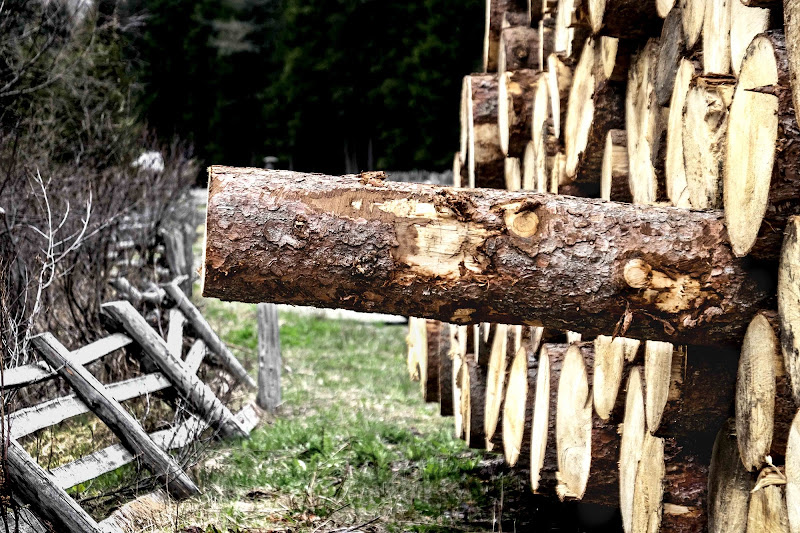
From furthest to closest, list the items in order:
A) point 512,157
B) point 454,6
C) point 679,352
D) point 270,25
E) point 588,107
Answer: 1. point 270,25
2. point 454,6
3. point 512,157
4. point 588,107
5. point 679,352

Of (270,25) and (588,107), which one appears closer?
(588,107)

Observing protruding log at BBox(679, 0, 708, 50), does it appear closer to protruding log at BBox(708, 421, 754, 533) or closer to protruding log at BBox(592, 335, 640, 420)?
protruding log at BBox(592, 335, 640, 420)

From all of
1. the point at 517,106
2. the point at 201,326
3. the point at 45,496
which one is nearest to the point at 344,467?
the point at 45,496

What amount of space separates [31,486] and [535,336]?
2.12 metres

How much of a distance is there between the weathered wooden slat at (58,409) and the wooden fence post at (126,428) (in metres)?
0.07

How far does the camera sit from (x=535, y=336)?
332 cm

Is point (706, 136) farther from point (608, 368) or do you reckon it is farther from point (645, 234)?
point (608, 368)

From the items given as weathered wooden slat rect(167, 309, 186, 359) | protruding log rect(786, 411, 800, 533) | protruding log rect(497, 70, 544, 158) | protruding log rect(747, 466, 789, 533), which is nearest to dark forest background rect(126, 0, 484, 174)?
weathered wooden slat rect(167, 309, 186, 359)

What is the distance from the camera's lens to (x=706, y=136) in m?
2.05

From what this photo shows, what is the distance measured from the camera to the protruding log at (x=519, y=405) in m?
3.37

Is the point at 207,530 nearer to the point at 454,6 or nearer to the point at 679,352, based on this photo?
the point at 679,352

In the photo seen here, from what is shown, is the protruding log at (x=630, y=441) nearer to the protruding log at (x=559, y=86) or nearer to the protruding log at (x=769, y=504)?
the protruding log at (x=769, y=504)

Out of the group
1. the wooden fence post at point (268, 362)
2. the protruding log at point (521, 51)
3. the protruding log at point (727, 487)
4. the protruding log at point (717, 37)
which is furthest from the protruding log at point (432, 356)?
the protruding log at point (717, 37)

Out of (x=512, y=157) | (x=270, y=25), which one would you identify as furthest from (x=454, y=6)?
(x=512, y=157)
